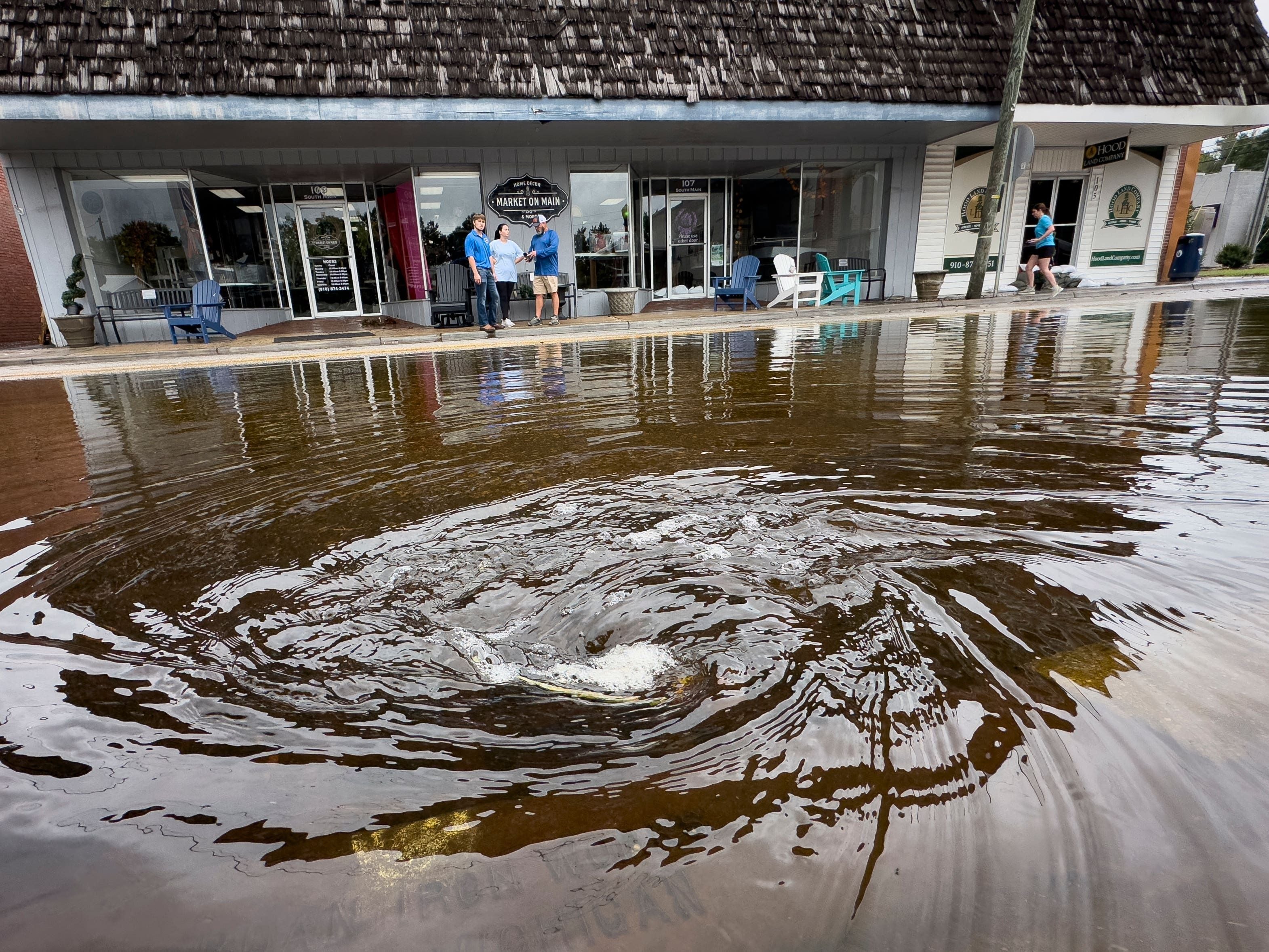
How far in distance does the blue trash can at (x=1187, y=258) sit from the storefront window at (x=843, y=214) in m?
7.23

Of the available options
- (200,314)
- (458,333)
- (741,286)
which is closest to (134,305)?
(200,314)

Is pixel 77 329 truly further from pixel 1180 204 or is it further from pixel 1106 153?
pixel 1180 204

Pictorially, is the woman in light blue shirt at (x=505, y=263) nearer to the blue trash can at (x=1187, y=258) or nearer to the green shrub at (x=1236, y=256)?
the blue trash can at (x=1187, y=258)

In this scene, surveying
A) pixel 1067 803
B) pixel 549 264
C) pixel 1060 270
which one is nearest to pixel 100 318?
pixel 549 264

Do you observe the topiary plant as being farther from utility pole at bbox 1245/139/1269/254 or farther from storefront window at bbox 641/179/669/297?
utility pole at bbox 1245/139/1269/254

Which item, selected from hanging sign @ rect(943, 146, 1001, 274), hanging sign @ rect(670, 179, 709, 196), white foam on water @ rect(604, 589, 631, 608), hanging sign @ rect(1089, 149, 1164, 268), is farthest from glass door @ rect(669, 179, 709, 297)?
white foam on water @ rect(604, 589, 631, 608)

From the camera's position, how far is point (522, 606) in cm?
197

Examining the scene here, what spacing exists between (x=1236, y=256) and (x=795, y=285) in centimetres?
1872

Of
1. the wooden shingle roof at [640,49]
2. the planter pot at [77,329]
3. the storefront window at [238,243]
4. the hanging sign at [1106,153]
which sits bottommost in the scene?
the planter pot at [77,329]

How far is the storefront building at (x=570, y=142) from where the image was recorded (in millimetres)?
9984

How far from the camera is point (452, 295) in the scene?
525 inches

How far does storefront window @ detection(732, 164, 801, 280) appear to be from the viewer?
15.2m

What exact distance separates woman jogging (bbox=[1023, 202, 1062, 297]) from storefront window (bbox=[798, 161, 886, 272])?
117 inches

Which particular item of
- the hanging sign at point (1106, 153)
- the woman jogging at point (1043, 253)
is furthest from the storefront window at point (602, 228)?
the hanging sign at point (1106, 153)
